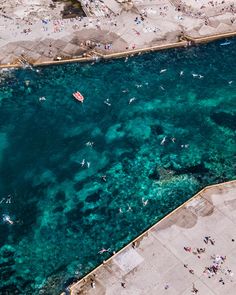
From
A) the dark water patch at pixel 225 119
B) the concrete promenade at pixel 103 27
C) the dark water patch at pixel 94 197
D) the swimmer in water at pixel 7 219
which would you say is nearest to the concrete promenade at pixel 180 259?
the dark water patch at pixel 94 197

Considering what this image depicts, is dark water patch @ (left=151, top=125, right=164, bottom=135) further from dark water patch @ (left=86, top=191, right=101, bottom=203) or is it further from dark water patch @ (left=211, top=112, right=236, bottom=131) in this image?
dark water patch @ (left=86, top=191, right=101, bottom=203)

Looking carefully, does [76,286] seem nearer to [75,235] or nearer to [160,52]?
[75,235]

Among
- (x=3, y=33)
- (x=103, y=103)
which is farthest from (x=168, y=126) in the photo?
(x=3, y=33)

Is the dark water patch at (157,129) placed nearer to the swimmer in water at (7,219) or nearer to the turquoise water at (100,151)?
the turquoise water at (100,151)

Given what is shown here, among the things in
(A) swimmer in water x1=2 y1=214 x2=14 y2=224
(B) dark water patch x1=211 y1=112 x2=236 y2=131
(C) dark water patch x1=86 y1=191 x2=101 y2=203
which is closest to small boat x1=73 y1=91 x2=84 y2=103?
(C) dark water patch x1=86 y1=191 x2=101 y2=203

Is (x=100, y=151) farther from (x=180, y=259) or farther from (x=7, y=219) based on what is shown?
(x=180, y=259)

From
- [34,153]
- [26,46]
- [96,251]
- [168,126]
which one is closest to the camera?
[96,251]

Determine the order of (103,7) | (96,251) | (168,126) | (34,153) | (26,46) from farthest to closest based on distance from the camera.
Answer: (103,7), (26,46), (168,126), (34,153), (96,251)
